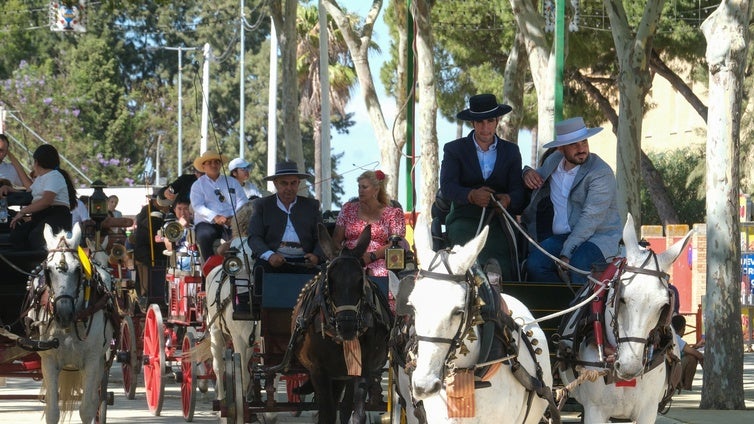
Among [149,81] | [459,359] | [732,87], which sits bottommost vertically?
[459,359]

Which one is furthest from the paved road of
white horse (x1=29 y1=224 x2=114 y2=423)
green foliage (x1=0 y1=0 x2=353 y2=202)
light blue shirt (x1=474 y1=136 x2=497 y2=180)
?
green foliage (x1=0 y1=0 x2=353 y2=202)

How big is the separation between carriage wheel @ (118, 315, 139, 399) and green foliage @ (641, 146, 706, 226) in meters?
40.4

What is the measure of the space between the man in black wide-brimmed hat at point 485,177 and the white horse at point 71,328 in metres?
3.62

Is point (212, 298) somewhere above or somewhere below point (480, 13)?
below

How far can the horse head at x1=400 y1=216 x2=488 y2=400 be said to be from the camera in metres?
7.89

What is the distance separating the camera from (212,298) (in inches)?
599

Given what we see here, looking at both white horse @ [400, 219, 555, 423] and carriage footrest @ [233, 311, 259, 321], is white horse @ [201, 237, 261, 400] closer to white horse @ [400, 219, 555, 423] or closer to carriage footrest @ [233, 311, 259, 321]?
carriage footrest @ [233, 311, 259, 321]

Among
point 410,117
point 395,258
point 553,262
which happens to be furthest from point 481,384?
point 410,117

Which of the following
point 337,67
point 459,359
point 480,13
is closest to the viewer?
point 459,359

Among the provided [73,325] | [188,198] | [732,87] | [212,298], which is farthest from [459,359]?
[188,198]

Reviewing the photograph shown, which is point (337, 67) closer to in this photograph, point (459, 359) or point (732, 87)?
point (732, 87)

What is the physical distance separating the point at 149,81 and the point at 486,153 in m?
73.8

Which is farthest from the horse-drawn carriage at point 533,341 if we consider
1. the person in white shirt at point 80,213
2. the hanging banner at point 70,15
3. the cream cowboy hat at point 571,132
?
the hanging banner at point 70,15

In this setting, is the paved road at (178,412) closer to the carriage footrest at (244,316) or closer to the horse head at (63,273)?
the carriage footrest at (244,316)
